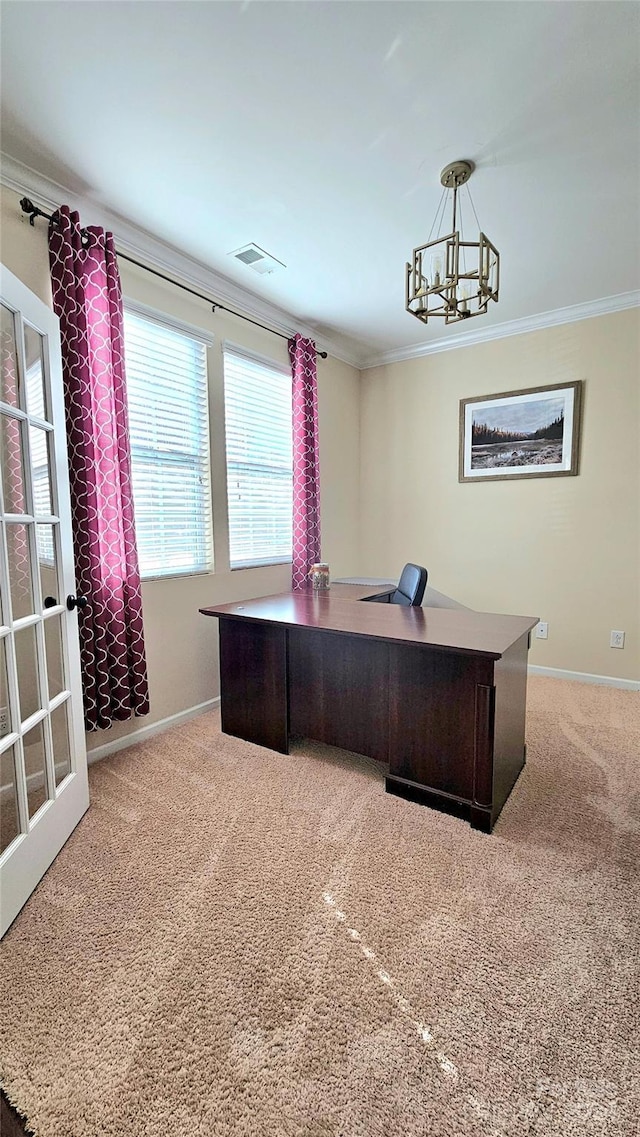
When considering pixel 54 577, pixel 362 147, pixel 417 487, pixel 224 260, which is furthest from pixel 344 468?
pixel 54 577

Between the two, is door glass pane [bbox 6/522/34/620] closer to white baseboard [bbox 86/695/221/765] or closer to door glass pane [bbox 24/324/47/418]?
door glass pane [bbox 24/324/47/418]

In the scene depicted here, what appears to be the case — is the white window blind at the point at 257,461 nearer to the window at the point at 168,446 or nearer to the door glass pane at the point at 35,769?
the window at the point at 168,446

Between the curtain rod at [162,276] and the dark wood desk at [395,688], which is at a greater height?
the curtain rod at [162,276]

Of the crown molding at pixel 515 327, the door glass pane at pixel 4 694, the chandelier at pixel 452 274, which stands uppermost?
the crown molding at pixel 515 327

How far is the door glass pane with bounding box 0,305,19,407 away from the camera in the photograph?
155cm

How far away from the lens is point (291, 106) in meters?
1.69

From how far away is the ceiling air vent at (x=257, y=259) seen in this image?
259 centimetres

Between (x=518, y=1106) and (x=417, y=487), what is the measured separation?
12.1 feet

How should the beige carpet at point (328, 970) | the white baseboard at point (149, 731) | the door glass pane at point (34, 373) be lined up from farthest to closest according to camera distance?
the white baseboard at point (149, 731), the door glass pane at point (34, 373), the beige carpet at point (328, 970)

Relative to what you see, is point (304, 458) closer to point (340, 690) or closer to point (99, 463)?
point (99, 463)

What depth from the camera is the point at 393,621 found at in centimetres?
218

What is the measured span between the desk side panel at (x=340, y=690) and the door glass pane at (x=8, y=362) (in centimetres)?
143

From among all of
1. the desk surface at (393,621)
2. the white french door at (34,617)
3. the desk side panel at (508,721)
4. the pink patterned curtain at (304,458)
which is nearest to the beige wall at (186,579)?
the pink patterned curtain at (304,458)

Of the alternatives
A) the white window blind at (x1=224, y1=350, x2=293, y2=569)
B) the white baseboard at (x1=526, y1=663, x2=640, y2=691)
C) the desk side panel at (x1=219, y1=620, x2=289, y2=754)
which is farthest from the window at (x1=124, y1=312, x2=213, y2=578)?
the white baseboard at (x1=526, y1=663, x2=640, y2=691)
